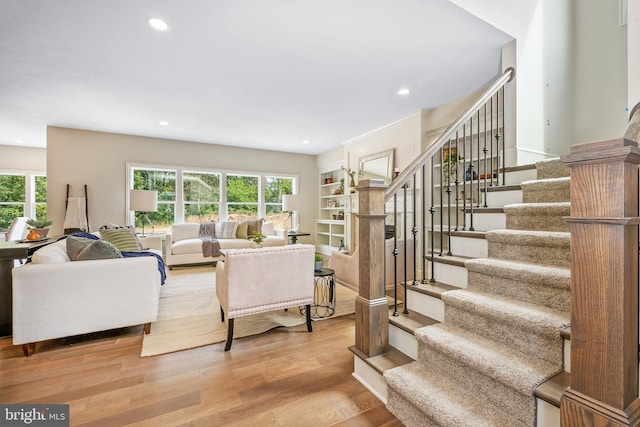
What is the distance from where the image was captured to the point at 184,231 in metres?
5.86

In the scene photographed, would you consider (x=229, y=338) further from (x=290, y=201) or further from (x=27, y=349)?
(x=290, y=201)

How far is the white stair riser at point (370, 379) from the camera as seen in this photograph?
170 centimetres

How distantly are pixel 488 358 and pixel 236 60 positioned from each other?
337 cm

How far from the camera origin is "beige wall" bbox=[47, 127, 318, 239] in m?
5.34

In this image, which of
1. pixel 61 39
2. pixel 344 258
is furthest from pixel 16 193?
pixel 344 258

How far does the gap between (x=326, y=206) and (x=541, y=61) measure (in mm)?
5380

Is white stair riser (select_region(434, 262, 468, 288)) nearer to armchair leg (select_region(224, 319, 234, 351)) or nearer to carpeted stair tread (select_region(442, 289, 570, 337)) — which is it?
carpeted stair tread (select_region(442, 289, 570, 337))

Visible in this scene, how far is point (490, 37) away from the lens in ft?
8.84

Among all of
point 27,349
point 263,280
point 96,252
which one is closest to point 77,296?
point 96,252

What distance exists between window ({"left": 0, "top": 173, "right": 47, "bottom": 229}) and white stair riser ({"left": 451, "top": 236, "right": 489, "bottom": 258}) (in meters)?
9.03

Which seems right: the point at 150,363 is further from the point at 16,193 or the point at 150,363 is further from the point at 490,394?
the point at 16,193

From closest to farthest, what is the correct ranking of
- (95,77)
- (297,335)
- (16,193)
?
(297,335)
(95,77)
(16,193)

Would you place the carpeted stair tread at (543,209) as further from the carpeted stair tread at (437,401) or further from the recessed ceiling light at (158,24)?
the recessed ceiling light at (158,24)

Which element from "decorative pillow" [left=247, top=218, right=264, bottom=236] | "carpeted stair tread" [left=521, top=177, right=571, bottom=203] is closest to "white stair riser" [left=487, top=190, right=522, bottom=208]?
"carpeted stair tread" [left=521, top=177, right=571, bottom=203]
